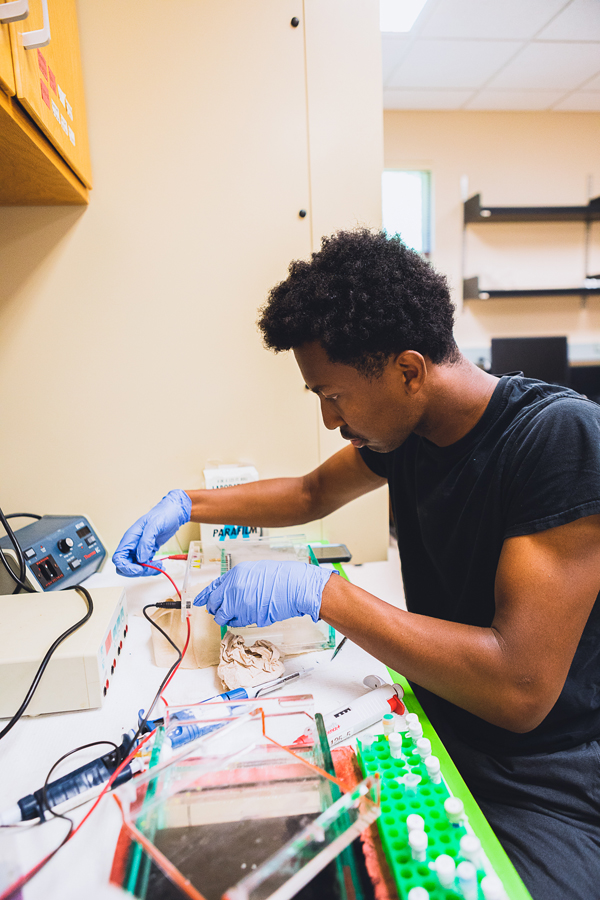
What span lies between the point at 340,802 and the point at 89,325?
3.89 feet

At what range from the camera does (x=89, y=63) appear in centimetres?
120

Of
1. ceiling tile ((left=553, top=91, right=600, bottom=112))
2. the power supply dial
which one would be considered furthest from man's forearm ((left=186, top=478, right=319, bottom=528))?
ceiling tile ((left=553, top=91, right=600, bottom=112))

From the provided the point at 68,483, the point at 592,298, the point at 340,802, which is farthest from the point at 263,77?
the point at 592,298

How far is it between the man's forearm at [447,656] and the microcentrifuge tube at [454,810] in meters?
0.20

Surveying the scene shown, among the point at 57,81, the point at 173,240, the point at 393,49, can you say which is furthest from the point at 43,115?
the point at 393,49

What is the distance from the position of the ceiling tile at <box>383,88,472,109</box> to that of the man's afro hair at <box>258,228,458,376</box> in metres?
2.95

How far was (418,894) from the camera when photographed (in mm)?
418

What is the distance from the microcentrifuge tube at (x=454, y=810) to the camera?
480 mm

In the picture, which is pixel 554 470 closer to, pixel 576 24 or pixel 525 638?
pixel 525 638

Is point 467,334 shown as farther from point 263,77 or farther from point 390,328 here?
point 390,328

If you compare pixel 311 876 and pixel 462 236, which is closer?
pixel 311 876

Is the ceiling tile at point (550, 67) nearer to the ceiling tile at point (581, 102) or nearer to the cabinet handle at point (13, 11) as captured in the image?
the ceiling tile at point (581, 102)

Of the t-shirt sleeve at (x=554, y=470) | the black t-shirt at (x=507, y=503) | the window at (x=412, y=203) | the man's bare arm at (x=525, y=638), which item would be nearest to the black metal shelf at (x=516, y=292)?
the window at (x=412, y=203)

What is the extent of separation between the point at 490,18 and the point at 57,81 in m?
2.38
